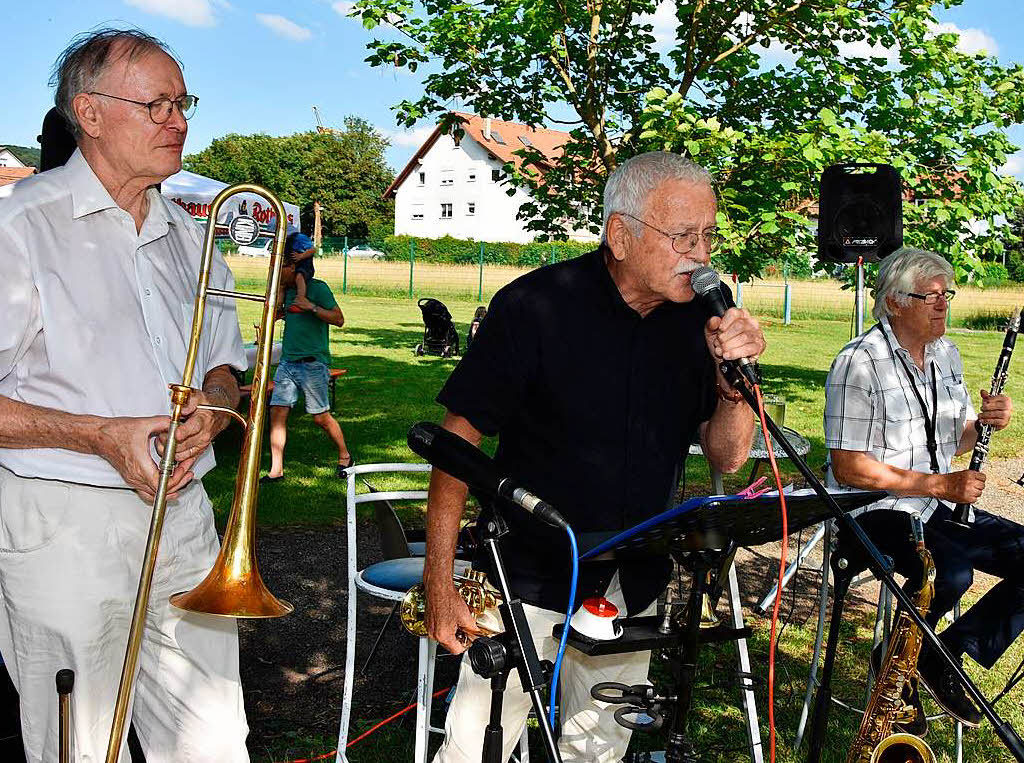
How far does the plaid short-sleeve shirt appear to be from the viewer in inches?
161

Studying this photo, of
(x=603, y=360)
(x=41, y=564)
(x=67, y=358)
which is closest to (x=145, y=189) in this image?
(x=67, y=358)

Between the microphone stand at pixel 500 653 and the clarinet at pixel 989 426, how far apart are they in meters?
2.46

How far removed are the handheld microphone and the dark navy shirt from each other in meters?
0.35

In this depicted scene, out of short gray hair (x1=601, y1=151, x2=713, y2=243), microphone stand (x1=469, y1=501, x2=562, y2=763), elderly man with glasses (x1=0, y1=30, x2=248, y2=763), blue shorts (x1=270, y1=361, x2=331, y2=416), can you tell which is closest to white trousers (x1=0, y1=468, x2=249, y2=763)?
elderly man with glasses (x1=0, y1=30, x2=248, y2=763)

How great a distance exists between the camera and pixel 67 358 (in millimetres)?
2262

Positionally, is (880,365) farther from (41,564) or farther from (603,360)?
(41,564)

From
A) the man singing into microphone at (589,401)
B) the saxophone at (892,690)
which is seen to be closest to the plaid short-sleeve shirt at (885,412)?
the saxophone at (892,690)

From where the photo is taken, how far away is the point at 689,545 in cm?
199

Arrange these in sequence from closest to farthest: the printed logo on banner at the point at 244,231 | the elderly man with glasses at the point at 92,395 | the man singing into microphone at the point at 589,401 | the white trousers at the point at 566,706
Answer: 1. the elderly man with glasses at the point at 92,395
2. the man singing into microphone at the point at 589,401
3. the white trousers at the point at 566,706
4. the printed logo on banner at the point at 244,231

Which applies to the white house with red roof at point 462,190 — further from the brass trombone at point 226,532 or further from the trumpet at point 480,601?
the brass trombone at point 226,532

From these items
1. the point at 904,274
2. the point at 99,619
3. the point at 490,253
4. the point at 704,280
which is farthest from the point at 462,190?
the point at 99,619

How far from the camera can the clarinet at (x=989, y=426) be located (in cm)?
354

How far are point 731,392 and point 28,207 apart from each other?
1905 mm

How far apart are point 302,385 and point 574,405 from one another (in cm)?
565
